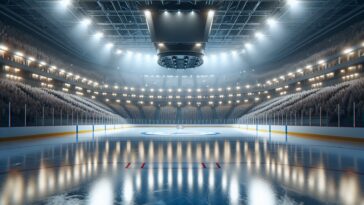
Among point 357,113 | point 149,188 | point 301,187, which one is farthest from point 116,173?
point 357,113

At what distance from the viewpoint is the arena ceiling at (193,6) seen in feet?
97.8

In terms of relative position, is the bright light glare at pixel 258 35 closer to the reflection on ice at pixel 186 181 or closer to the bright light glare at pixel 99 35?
the bright light glare at pixel 99 35

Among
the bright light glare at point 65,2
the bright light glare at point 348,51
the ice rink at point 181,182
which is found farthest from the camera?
the bright light glare at point 348,51

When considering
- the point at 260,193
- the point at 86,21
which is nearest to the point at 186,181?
the point at 260,193

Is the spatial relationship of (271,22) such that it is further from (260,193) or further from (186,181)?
(260,193)

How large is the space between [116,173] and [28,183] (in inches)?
84.0

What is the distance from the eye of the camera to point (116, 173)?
7688 millimetres

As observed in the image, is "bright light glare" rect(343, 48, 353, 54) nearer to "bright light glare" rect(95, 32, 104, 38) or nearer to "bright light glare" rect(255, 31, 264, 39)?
"bright light glare" rect(255, 31, 264, 39)

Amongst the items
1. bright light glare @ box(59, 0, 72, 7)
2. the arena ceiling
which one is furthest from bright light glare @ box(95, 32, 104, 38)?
bright light glare @ box(59, 0, 72, 7)

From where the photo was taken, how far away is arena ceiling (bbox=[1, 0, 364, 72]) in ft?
97.8

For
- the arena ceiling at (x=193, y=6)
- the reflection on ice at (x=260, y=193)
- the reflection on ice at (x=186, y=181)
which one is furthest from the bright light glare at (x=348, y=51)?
the reflection on ice at (x=260, y=193)

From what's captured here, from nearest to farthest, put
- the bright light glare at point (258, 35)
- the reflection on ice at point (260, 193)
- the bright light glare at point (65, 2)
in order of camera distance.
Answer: the reflection on ice at point (260, 193) → the bright light glare at point (65, 2) → the bright light glare at point (258, 35)

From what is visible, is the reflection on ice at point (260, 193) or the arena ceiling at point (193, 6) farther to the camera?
the arena ceiling at point (193, 6)

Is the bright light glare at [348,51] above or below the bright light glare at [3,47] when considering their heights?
below
